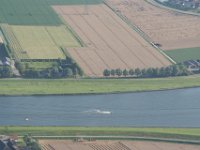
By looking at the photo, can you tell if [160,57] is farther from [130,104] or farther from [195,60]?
[130,104]

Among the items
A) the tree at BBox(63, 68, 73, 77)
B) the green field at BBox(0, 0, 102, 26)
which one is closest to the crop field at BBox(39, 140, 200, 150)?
the tree at BBox(63, 68, 73, 77)

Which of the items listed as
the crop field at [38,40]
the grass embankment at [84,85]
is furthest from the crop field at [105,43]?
the grass embankment at [84,85]

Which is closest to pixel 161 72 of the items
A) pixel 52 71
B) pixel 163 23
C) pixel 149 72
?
pixel 149 72

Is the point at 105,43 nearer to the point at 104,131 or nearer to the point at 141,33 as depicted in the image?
the point at 141,33

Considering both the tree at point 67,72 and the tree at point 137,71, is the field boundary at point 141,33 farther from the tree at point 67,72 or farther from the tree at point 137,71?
the tree at point 67,72

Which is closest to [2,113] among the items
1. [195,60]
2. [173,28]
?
[195,60]
